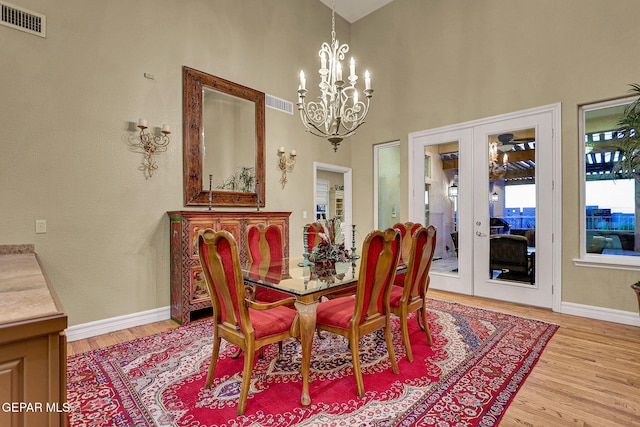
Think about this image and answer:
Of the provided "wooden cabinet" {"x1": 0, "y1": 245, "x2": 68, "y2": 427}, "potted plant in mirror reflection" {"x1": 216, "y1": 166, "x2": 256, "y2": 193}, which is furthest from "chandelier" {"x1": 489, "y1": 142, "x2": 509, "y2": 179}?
"wooden cabinet" {"x1": 0, "y1": 245, "x2": 68, "y2": 427}

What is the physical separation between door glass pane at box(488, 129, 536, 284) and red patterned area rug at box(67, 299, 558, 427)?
4.24 ft

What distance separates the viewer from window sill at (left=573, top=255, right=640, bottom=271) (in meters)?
Answer: 3.54

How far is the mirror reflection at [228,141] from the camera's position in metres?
4.14

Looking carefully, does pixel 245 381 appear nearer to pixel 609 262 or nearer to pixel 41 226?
pixel 41 226

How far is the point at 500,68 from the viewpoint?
4.46m

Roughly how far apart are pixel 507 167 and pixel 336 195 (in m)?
6.40

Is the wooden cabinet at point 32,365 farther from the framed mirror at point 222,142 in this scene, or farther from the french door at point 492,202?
the french door at point 492,202

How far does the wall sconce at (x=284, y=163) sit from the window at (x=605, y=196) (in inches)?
151

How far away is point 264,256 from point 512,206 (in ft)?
11.1

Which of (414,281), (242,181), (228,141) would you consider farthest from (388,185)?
(414,281)

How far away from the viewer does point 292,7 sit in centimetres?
527

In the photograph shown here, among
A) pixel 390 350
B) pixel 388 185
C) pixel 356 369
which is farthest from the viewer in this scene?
pixel 388 185

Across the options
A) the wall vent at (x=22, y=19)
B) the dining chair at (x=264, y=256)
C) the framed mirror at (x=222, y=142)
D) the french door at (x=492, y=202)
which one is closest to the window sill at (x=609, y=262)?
the french door at (x=492, y=202)

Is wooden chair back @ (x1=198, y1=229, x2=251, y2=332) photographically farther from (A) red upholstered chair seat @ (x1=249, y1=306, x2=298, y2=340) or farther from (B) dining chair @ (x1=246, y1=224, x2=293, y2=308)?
(B) dining chair @ (x1=246, y1=224, x2=293, y2=308)
